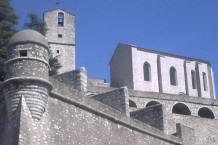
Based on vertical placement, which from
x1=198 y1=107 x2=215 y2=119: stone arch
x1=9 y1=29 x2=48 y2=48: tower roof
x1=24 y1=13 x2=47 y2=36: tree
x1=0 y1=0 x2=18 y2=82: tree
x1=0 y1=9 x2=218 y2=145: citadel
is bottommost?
x1=0 y1=9 x2=218 y2=145: citadel

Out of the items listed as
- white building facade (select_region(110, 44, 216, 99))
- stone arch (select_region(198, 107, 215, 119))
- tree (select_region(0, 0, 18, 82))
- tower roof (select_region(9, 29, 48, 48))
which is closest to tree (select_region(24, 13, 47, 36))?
tree (select_region(0, 0, 18, 82))

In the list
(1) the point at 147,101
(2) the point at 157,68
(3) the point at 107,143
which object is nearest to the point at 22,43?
(3) the point at 107,143

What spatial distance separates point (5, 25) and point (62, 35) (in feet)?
61.9

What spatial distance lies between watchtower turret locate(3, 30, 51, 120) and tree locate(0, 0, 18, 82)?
370 inches

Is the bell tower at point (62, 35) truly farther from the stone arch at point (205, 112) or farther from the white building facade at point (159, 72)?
the stone arch at point (205, 112)

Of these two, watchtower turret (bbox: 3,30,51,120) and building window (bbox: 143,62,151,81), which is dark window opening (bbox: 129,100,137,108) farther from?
watchtower turret (bbox: 3,30,51,120)

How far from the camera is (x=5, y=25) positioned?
2711cm

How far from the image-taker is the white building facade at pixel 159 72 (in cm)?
4269

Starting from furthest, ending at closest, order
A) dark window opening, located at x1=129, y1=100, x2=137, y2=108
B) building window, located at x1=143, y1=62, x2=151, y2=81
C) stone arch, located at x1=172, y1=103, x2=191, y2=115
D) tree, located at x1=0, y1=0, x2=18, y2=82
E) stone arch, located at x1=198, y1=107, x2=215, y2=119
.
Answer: building window, located at x1=143, y1=62, x2=151, y2=81
stone arch, located at x1=198, y1=107, x2=215, y2=119
stone arch, located at x1=172, y1=103, x2=191, y2=115
dark window opening, located at x1=129, y1=100, x2=137, y2=108
tree, located at x1=0, y1=0, x2=18, y2=82

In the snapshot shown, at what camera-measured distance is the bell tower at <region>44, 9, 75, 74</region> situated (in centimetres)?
4406

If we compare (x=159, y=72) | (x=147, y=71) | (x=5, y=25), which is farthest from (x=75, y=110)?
(x=159, y=72)

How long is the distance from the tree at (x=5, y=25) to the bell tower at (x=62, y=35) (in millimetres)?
14746

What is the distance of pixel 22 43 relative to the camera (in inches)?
578

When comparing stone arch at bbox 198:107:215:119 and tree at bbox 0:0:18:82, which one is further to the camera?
stone arch at bbox 198:107:215:119
